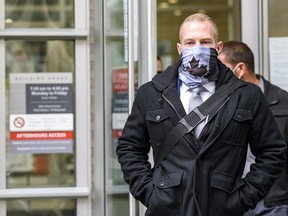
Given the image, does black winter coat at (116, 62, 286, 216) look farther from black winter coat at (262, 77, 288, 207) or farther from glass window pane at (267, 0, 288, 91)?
glass window pane at (267, 0, 288, 91)

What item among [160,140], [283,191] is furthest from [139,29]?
[160,140]

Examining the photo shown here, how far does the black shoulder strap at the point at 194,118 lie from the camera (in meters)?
3.08

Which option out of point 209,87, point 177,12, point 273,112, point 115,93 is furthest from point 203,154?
point 177,12

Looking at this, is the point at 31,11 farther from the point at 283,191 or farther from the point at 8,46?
the point at 283,191

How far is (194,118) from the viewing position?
3.10m

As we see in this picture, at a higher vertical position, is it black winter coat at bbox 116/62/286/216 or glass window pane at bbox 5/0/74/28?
glass window pane at bbox 5/0/74/28

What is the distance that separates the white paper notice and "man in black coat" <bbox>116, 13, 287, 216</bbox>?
2104 mm

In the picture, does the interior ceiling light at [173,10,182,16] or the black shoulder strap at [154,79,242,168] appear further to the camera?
the interior ceiling light at [173,10,182,16]

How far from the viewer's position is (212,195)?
10.00 ft

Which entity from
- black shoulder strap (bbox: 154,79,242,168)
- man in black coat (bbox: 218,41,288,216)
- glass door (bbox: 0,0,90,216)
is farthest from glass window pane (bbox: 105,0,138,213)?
black shoulder strap (bbox: 154,79,242,168)

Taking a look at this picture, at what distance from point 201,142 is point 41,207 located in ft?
9.72

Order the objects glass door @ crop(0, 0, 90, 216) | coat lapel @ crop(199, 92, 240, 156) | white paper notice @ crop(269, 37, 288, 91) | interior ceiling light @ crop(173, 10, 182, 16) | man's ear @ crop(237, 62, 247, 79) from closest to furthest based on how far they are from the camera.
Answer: coat lapel @ crop(199, 92, 240, 156) → man's ear @ crop(237, 62, 247, 79) → white paper notice @ crop(269, 37, 288, 91) → glass door @ crop(0, 0, 90, 216) → interior ceiling light @ crop(173, 10, 182, 16)

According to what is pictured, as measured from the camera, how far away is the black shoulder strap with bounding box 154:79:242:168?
308cm

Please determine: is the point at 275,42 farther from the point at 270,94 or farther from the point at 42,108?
the point at 42,108
